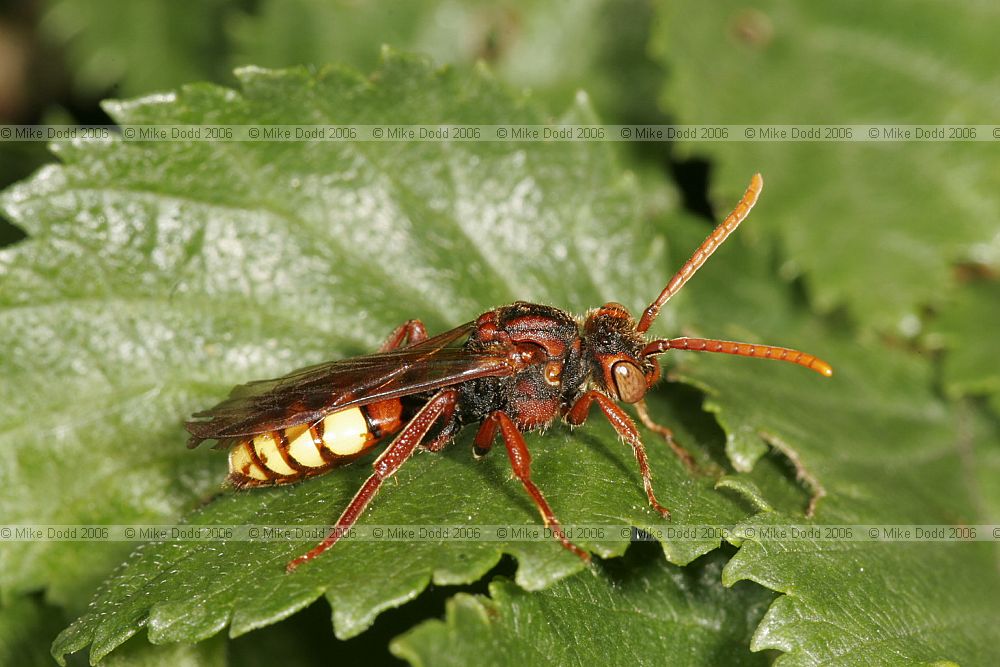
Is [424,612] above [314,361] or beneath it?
beneath

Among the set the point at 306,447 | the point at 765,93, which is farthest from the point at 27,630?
the point at 765,93

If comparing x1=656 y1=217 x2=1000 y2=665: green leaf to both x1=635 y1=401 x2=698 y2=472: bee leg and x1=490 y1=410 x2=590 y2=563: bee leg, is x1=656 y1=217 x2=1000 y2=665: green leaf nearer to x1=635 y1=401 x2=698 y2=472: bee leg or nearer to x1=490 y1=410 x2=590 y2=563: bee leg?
x1=635 y1=401 x2=698 y2=472: bee leg

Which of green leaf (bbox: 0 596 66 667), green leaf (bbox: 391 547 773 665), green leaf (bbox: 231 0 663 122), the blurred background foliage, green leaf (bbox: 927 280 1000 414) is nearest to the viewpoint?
green leaf (bbox: 391 547 773 665)

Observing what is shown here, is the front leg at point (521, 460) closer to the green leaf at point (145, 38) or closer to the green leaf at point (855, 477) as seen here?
the green leaf at point (855, 477)

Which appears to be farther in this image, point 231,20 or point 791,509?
point 231,20

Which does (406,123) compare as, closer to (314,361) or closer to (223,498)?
(314,361)

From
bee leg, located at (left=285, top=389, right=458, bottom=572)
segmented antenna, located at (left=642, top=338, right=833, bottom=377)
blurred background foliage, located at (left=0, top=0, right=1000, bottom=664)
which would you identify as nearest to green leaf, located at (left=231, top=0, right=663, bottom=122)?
blurred background foliage, located at (left=0, top=0, right=1000, bottom=664)

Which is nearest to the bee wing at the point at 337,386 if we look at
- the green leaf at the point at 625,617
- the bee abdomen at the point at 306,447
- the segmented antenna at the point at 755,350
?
the bee abdomen at the point at 306,447

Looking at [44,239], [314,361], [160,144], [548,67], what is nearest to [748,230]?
[548,67]
